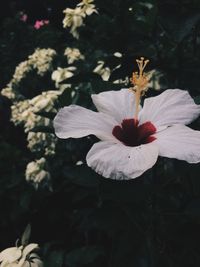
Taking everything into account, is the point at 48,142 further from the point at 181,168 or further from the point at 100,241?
the point at 181,168

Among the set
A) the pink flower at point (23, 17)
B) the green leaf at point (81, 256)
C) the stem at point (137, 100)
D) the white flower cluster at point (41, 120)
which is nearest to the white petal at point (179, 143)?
the stem at point (137, 100)

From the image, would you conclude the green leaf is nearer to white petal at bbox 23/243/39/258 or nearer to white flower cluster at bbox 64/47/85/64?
white petal at bbox 23/243/39/258

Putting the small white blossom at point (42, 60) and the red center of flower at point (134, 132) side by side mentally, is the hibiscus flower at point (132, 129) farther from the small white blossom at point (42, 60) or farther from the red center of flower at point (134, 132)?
the small white blossom at point (42, 60)

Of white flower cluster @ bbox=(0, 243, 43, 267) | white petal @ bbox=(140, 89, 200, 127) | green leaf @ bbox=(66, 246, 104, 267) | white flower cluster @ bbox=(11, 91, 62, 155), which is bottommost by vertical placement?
green leaf @ bbox=(66, 246, 104, 267)

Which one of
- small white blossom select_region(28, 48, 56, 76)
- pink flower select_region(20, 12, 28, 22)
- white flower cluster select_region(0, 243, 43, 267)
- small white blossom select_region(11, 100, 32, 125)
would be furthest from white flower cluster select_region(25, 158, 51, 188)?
pink flower select_region(20, 12, 28, 22)

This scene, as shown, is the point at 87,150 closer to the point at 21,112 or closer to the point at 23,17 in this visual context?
the point at 21,112

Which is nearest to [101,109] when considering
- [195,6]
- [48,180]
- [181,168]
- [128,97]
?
A: [128,97]
